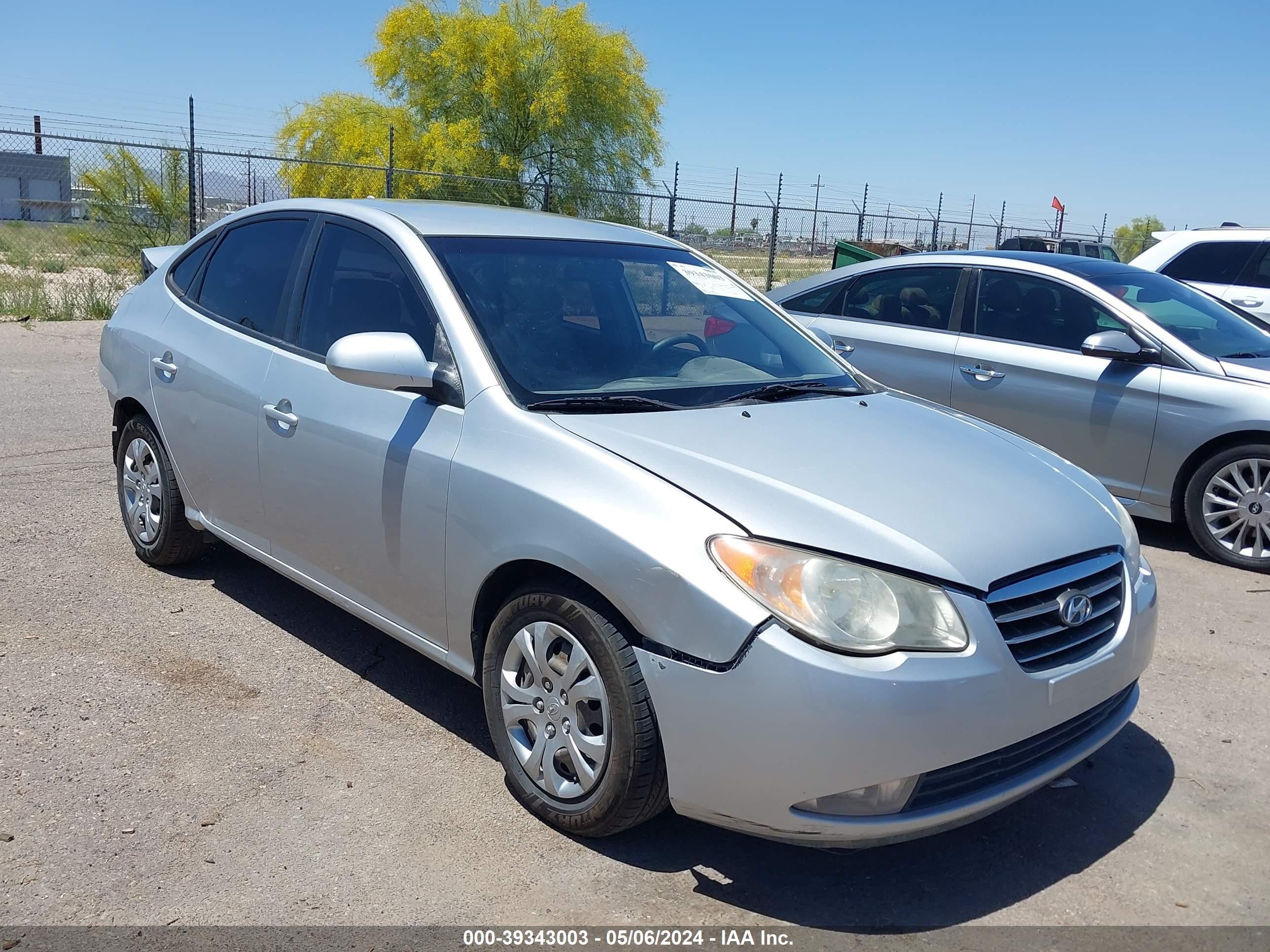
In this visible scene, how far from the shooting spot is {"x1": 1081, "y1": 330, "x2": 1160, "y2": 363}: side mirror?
19.9ft

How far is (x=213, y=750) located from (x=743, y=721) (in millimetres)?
1852

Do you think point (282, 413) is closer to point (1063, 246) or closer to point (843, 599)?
point (843, 599)

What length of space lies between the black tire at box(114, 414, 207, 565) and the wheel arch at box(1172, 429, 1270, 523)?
504cm

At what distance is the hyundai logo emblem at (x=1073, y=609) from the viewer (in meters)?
2.81

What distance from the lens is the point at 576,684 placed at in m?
2.90

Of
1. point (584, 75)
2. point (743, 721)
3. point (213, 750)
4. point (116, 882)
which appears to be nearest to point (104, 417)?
point (213, 750)

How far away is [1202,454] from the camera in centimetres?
596

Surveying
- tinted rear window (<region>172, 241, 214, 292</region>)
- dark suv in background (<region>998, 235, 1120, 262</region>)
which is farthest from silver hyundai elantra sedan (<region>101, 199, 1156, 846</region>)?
dark suv in background (<region>998, 235, 1120, 262</region>)

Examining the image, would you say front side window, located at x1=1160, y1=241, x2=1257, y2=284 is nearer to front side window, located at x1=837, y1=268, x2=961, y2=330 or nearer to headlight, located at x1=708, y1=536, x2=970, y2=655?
front side window, located at x1=837, y1=268, x2=961, y2=330

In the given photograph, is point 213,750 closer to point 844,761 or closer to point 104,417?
point 844,761

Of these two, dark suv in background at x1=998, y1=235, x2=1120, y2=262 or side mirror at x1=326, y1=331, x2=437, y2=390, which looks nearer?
side mirror at x1=326, y1=331, x2=437, y2=390

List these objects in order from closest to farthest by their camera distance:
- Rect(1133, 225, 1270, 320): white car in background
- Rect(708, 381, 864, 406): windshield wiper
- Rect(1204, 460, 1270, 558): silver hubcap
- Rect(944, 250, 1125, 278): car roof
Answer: Rect(708, 381, 864, 406): windshield wiper, Rect(1204, 460, 1270, 558): silver hubcap, Rect(944, 250, 1125, 278): car roof, Rect(1133, 225, 1270, 320): white car in background

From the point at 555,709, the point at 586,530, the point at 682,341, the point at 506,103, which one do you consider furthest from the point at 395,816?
the point at 506,103

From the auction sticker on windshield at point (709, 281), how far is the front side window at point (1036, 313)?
291cm
